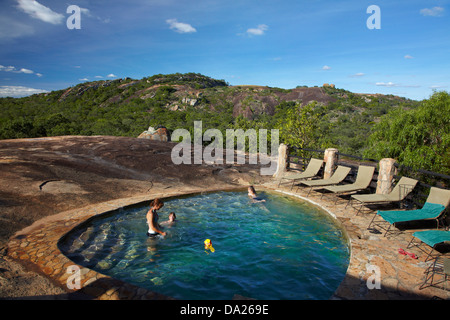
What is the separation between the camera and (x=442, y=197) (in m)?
5.79

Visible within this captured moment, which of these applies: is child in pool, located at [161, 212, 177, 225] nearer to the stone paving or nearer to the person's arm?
the person's arm

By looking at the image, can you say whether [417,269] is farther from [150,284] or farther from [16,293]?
[16,293]

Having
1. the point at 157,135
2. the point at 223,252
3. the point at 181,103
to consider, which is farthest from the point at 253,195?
the point at 181,103

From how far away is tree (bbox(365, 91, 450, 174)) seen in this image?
26.7 feet

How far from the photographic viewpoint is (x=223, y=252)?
579cm

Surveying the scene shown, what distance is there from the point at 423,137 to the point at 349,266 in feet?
21.7

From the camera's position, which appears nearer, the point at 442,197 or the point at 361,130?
the point at 442,197

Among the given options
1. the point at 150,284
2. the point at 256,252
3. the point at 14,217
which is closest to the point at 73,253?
the point at 150,284

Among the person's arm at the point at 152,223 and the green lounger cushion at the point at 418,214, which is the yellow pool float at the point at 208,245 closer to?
the person's arm at the point at 152,223

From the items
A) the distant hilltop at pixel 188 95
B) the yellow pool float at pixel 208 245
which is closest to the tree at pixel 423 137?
the yellow pool float at pixel 208 245

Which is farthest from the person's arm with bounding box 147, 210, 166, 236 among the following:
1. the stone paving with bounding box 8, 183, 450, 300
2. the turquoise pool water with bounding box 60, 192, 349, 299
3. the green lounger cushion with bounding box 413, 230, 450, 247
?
the green lounger cushion with bounding box 413, 230, 450, 247

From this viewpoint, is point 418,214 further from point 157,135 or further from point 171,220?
point 157,135

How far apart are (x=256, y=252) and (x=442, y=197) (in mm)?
4326

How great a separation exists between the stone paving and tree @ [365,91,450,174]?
10.5ft
